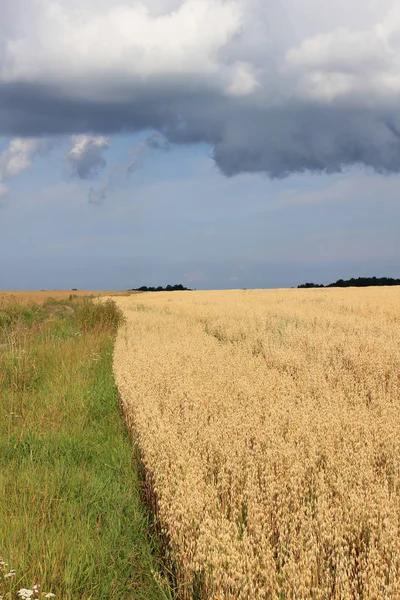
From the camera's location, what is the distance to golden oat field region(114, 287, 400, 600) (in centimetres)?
309

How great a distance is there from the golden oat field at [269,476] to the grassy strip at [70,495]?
1.00 ft

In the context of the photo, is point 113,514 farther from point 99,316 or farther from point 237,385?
point 99,316

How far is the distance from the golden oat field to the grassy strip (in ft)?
1.00

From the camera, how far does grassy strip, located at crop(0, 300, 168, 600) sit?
12.0 feet

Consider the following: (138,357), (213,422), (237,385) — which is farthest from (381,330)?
(213,422)

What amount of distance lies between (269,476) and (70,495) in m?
1.92

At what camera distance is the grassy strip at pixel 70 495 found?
144 inches

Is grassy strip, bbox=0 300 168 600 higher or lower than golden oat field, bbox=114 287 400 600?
lower

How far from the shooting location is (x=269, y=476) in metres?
4.11

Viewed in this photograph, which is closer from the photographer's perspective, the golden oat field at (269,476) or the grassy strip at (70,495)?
the golden oat field at (269,476)

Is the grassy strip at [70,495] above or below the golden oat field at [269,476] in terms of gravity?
below

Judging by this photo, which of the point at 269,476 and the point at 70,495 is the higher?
the point at 269,476

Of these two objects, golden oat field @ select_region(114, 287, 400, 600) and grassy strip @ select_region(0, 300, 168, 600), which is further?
grassy strip @ select_region(0, 300, 168, 600)

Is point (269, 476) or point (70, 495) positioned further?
point (70, 495)
